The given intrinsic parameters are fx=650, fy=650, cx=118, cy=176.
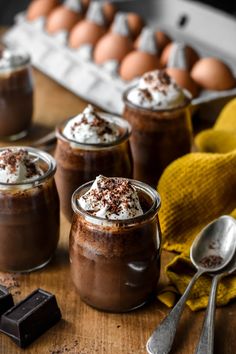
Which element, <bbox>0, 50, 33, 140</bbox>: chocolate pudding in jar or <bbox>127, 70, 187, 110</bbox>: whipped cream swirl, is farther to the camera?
<bbox>0, 50, 33, 140</bbox>: chocolate pudding in jar

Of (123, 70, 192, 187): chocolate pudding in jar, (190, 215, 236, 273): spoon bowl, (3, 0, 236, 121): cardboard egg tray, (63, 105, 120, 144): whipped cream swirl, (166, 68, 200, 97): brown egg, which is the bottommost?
(3, 0, 236, 121): cardboard egg tray

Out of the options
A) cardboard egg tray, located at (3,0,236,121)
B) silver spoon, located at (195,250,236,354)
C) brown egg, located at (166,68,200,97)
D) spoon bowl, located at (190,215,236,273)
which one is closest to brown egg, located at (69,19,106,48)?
cardboard egg tray, located at (3,0,236,121)

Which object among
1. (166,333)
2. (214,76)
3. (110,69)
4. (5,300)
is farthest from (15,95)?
(166,333)

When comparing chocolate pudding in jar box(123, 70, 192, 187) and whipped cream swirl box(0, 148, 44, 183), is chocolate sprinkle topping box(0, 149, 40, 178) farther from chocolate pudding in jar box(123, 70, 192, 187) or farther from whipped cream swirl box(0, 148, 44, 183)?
chocolate pudding in jar box(123, 70, 192, 187)

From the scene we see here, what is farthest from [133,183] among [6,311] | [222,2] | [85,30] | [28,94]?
[222,2]

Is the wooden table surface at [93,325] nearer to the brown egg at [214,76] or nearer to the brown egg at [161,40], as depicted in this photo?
the brown egg at [214,76]

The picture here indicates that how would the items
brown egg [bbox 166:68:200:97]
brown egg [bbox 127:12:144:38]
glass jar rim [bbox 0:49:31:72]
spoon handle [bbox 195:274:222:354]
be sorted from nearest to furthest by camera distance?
1. spoon handle [bbox 195:274:222:354]
2. glass jar rim [bbox 0:49:31:72]
3. brown egg [bbox 166:68:200:97]
4. brown egg [bbox 127:12:144:38]

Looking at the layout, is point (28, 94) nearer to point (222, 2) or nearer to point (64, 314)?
point (64, 314)
